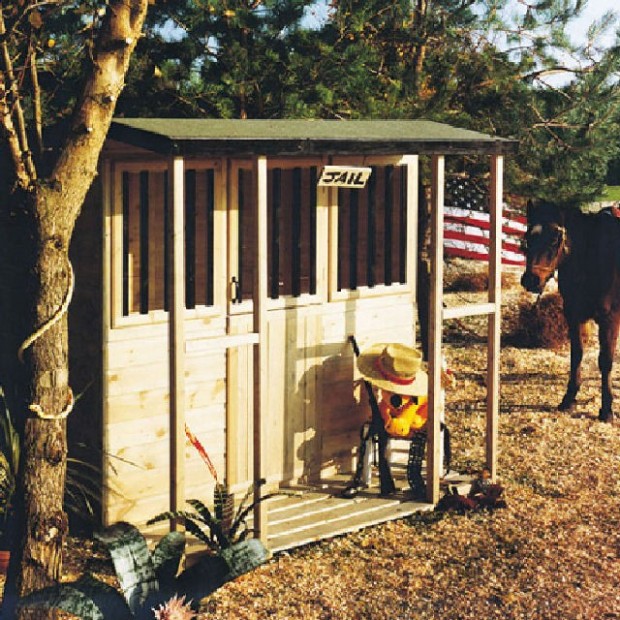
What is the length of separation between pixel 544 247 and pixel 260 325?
16.0ft

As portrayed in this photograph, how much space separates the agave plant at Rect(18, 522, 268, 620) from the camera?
573 centimetres

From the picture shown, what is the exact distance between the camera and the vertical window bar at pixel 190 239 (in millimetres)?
7910

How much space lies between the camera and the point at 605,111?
13.3 m

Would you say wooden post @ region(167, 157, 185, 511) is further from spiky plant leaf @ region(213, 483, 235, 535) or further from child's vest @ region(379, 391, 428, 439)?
child's vest @ region(379, 391, 428, 439)

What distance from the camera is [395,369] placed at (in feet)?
27.5

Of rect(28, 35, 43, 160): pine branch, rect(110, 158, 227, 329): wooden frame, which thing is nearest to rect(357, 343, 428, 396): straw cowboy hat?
rect(110, 158, 227, 329): wooden frame

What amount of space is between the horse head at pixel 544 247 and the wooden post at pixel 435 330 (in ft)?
10.3

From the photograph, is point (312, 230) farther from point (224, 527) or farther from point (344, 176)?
point (224, 527)

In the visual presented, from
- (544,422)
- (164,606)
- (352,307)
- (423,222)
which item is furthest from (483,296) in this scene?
(164,606)

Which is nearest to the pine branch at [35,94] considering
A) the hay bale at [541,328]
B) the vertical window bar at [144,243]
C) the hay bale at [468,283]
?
the vertical window bar at [144,243]

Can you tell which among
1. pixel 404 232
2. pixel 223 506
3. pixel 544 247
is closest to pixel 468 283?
pixel 544 247

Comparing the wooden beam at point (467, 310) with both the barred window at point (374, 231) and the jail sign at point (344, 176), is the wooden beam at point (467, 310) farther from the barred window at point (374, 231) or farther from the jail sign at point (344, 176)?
the jail sign at point (344, 176)

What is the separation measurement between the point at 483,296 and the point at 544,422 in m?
6.74

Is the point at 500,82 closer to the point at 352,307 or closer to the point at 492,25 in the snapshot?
the point at 492,25
